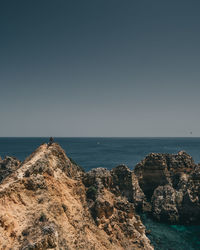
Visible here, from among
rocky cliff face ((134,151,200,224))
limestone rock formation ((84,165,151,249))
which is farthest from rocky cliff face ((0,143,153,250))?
rocky cliff face ((134,151,200,224))

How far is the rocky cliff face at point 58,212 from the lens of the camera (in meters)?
13.0

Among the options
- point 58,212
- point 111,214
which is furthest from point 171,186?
point 58,212

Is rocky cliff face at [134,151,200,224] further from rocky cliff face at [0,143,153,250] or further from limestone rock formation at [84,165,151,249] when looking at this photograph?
rocky cliff face at [0,143,153,250]

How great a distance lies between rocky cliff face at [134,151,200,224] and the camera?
44.3 metres

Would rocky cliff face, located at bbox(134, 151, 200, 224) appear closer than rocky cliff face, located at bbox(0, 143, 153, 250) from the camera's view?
No

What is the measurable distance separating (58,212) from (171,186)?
41.9 metres

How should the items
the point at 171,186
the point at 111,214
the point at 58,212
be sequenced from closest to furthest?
the point at 58,212 → the point at 111,214 → the point at 171,186

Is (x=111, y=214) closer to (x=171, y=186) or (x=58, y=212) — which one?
(x=58, y=212)

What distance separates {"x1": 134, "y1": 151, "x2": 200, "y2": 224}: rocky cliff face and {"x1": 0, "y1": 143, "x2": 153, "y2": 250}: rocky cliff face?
22040mm

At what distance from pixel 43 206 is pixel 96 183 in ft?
35.3

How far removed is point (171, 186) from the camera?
51406 mm

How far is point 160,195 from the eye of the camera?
48.4 metres

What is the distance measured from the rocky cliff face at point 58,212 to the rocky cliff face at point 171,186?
22.0 metres

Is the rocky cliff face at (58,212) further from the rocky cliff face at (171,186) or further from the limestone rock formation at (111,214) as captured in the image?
the rocky cliff face at (171,186)
